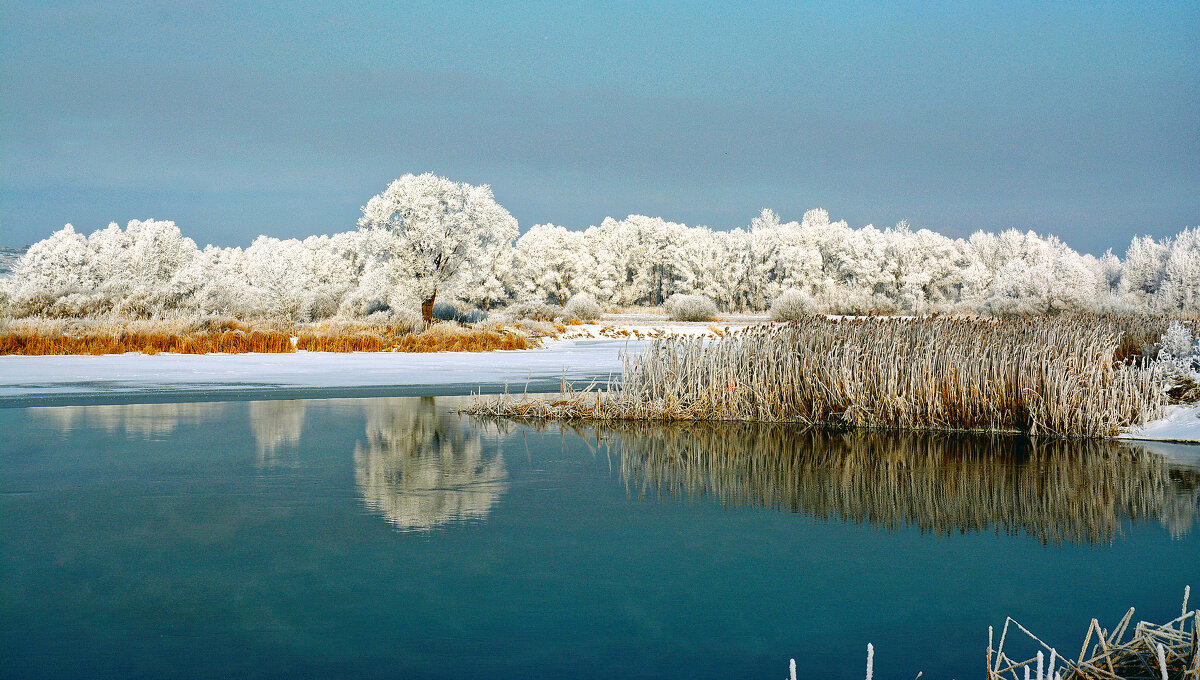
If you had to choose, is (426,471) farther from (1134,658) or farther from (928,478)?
(1134,658)

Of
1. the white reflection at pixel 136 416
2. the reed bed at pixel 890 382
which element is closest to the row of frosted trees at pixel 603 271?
the white reflection at pixel 136 416

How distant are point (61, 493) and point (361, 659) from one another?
3728 millimetres

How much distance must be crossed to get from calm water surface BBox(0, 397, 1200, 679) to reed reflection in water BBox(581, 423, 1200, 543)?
0.13 feet

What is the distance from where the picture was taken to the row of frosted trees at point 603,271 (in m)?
28.3

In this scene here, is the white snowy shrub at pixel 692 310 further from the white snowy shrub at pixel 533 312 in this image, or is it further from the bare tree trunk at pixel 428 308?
the bare tree trunk at pixel 428 308

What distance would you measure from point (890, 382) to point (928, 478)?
2833 millimetres

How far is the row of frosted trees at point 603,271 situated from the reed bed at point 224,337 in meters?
3.39

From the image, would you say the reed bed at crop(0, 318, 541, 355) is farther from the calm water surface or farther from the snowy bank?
the snowy bank

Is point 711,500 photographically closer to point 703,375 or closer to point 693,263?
point 703,375

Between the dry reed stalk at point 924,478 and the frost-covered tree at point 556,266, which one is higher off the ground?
the frost-covered tree at point 556,266

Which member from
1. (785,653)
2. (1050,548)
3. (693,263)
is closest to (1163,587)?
(1050,548)

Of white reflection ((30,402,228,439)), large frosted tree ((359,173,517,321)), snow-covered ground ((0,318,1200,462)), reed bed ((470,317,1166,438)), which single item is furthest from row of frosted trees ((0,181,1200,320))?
reed bed ((470,317,1166,438))

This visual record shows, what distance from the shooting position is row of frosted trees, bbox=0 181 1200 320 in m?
28.3

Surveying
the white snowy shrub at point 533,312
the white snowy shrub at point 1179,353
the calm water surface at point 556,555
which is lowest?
the calm water surface at point 556,555
